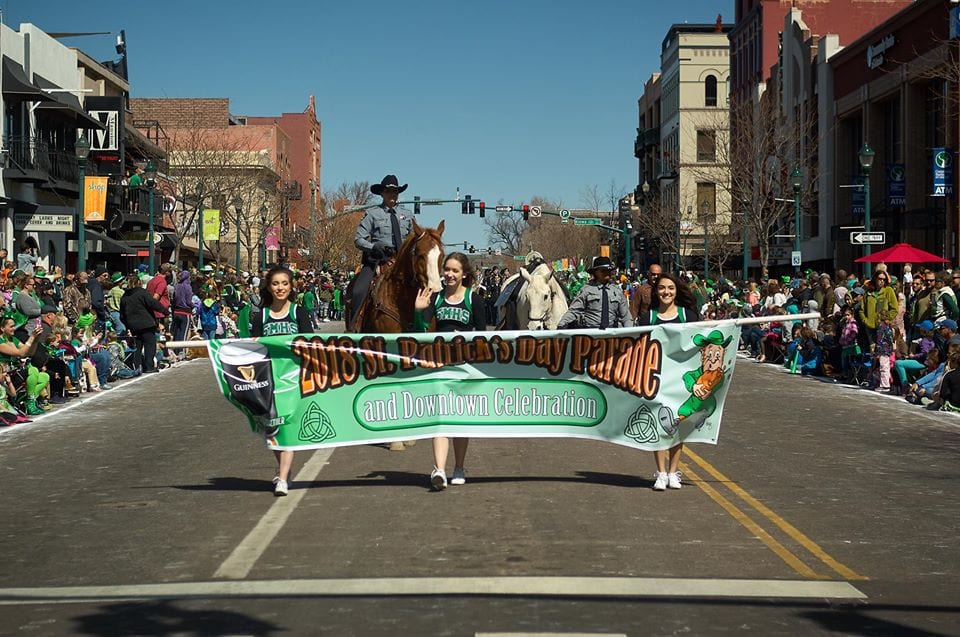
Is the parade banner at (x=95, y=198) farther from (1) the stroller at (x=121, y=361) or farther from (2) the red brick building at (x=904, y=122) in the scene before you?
(2) the red brick building at (x=904, y=122)

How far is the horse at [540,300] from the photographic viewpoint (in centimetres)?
2216

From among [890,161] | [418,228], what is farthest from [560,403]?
[890,161]

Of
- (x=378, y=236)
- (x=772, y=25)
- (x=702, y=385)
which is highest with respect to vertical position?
(x=772, y=25)


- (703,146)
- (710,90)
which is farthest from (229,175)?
(710,90)

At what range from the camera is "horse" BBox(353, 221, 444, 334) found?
13445mm

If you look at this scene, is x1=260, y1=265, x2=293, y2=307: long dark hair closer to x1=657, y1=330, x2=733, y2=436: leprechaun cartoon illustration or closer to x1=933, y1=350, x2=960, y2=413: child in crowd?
x1=657, y1=330, x2=733, y2=436: leprechaun cartoon illustration

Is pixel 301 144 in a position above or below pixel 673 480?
above

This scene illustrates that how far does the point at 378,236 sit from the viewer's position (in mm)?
15125

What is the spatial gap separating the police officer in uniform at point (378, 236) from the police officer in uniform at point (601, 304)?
206 centimetres

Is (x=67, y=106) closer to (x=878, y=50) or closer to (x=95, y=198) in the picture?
(x=95, y=198)

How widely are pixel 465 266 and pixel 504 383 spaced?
124 centimetres

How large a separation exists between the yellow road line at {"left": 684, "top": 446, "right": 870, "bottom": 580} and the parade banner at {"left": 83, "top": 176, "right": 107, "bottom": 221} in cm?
3692

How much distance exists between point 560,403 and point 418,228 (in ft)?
9.43

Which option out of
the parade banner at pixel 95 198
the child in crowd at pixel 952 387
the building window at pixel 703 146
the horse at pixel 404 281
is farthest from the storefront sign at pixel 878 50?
the horse at pixel 404 281
